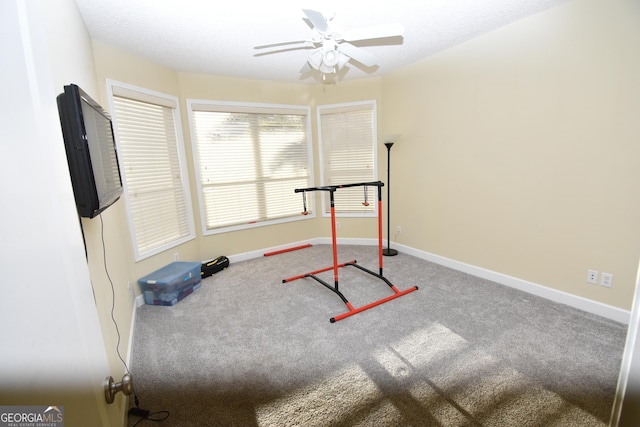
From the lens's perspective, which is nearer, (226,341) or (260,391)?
(260,391)

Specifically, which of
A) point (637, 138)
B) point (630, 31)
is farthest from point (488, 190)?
point (630, 31)

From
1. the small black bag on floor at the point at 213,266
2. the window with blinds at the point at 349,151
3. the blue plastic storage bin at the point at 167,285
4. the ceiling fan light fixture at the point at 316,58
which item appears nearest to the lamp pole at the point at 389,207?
the window with blinds at the point at 349,151

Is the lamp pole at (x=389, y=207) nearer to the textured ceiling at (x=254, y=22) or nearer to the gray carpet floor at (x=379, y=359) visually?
the gray carpet floor at (x=379, y=359)

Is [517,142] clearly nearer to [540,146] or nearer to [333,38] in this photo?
[540,146]

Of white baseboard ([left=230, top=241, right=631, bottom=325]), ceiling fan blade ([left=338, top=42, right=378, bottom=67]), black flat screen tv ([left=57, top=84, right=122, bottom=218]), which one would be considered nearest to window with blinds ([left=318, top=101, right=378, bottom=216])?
white baseboard ([left=230, top=241, right=631, bottom=325])

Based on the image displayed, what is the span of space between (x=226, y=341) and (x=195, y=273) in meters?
1.23

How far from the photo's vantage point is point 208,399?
6.01 ft

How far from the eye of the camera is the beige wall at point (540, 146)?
Result: 88.7 inches

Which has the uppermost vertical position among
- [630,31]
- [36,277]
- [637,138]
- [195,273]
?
[630,31]

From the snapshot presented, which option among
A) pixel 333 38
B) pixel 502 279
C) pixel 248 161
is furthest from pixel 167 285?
pixel 502 279

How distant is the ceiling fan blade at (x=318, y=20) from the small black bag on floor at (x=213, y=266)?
119 inches

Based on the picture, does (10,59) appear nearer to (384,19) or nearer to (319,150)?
(384,19)

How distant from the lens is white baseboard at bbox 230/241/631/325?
8.01 feet

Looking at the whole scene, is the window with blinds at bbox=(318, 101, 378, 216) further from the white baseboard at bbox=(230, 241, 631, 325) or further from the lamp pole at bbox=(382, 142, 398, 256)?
the white baseboard at bbox=(230, 241, 631, 325)
